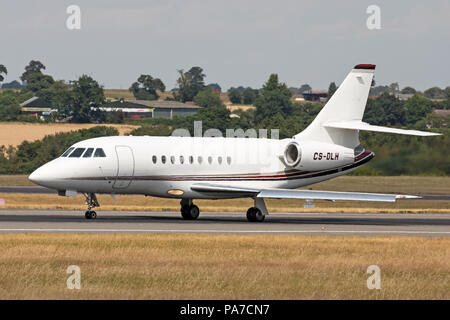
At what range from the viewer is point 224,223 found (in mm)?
39031

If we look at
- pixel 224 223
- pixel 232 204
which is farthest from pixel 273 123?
pixel 224 223

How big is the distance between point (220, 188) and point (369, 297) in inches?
844

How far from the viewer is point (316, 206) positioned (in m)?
56.4

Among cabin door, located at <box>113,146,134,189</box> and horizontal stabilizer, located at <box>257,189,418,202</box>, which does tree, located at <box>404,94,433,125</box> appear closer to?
horizontal stabilizer, located at <box>257,189,418,202</box>

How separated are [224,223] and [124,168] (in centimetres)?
471

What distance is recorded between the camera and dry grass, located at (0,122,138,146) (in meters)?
116

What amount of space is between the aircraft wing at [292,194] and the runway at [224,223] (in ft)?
3.80

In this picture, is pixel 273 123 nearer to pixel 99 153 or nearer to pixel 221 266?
pixel 99 153

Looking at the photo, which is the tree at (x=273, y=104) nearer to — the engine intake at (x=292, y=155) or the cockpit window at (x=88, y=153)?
the engine intake at (x=292, y=155)

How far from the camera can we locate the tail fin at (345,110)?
43.3 metres

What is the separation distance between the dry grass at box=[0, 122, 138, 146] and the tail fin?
71.6m

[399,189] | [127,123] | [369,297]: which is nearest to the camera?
[369,297]
